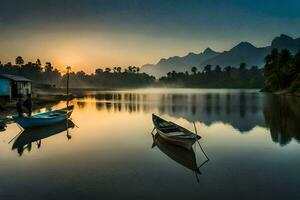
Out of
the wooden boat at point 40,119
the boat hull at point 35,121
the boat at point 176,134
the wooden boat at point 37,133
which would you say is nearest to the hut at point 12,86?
the wooden boat at point 40,119

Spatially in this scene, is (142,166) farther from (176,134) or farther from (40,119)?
(40,119)

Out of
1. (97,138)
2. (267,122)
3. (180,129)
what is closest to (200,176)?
(180,129)

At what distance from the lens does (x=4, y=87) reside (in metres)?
53.7

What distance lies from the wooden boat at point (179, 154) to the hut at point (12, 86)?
130 ft

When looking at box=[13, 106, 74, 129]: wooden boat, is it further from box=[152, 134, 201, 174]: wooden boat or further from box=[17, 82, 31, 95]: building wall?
box=[17, 82, 31, 95]: building wall

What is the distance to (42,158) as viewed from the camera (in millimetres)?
20531

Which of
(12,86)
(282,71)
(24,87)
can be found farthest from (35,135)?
(282,71)

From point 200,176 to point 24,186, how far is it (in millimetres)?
9775

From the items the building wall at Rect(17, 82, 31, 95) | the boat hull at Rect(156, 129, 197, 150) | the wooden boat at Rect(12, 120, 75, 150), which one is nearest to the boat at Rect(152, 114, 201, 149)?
the boat hull at Rect(156, 129, 197, 150)

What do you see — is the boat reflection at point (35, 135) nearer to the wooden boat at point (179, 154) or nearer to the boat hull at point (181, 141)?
the wooden boat at point (179, 154)

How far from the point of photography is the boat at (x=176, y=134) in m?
21.1

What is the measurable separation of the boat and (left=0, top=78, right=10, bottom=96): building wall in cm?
3711

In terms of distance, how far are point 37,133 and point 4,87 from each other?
29.0 meters

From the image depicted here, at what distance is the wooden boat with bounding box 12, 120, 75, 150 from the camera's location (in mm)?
25459
